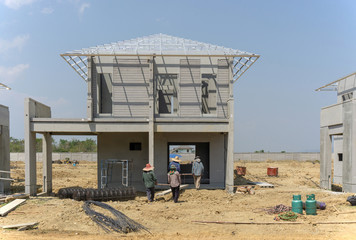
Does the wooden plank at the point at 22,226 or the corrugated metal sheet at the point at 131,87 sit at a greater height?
the corrugated metal sheet at the point at 131,87

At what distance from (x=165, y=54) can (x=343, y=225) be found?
37.2 ft

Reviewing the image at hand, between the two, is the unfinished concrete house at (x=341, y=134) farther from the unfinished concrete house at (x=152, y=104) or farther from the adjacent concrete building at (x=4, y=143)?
the adjacent concrete building at (x=4, y=143)

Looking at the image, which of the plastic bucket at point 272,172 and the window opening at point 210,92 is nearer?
the window opening at point 210,92

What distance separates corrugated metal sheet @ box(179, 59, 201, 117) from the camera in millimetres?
18469

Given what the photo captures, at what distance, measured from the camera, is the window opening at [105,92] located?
19.3m

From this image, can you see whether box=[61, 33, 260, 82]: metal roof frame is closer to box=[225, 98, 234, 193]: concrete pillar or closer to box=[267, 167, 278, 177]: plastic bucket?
box=[225, 98, 234, 193]: concrete pillar

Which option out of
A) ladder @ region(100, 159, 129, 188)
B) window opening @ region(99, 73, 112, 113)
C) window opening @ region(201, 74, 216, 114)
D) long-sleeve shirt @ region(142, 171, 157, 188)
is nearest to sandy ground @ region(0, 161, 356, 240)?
long-sleeve shirt @ region(142, 171, 157, 188)

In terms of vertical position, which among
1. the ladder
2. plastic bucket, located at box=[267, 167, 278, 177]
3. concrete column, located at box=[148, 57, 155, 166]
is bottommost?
plastic bucket, located at box=[267, 167, 278, 177]

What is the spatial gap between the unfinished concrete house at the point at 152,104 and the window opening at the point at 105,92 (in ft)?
0.18

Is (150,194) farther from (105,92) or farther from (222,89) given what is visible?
(105,92)

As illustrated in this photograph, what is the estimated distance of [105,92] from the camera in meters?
19.5

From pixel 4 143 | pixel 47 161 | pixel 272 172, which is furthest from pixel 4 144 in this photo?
pixel 272 172

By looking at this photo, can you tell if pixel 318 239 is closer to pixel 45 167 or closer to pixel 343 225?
pixel 343 225

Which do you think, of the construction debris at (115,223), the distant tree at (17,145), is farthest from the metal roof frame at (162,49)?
the distant tree at (17,145)
